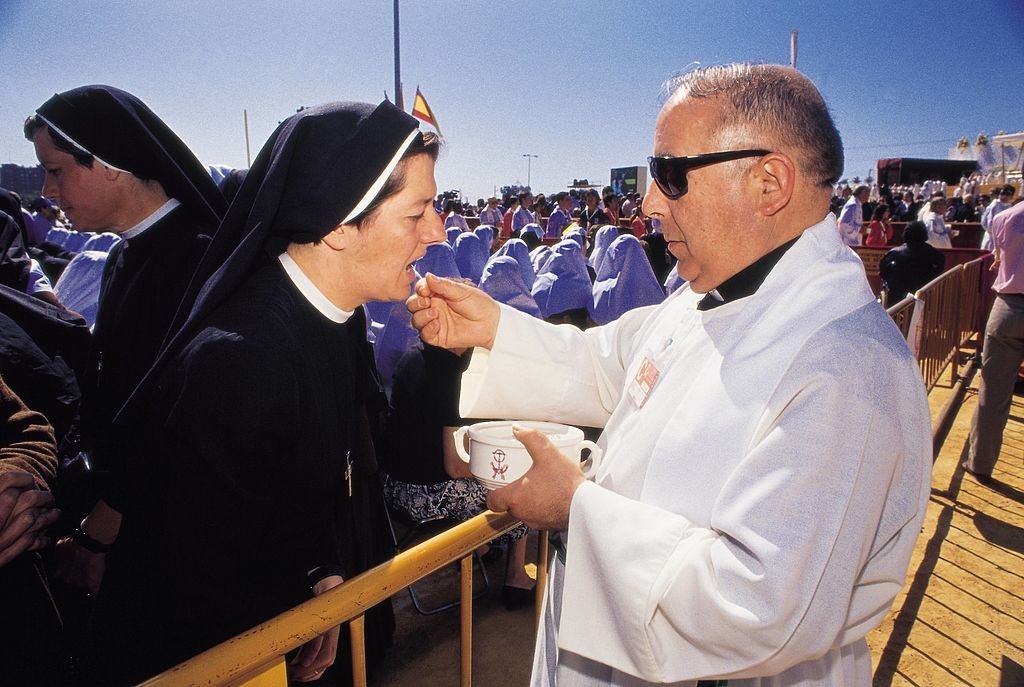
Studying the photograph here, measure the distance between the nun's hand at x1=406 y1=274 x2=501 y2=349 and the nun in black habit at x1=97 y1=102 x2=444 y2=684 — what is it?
0.19 metres

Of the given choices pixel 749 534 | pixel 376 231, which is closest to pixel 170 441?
pixel 376 231

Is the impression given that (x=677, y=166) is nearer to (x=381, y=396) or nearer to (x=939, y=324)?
(x=381, y=396)

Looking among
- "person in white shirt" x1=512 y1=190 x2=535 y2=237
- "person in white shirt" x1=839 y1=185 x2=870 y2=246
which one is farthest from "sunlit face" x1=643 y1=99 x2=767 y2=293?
"person in white shirt" x1=512 y1=190 x2=535 y2=237

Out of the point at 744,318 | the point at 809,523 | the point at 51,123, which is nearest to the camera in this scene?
the point at 809,523

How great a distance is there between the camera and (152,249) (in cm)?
269

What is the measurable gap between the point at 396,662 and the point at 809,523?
131 inches

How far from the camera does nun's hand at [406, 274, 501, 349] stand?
211cm

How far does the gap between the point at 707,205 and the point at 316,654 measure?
1777mm

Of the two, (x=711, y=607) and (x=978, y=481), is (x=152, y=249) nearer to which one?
(x=711, y=607)

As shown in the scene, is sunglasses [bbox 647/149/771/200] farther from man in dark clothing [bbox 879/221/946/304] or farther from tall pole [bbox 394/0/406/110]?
tall pole [bbox 394/0/406/110]

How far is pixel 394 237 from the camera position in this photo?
72.7 inches

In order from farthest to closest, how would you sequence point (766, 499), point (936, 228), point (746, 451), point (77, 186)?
point (936, 228) → point (77, 186) → point (746, 451) → point (766, 499)

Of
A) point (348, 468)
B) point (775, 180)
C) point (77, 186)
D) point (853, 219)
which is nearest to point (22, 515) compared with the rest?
point (348, 468)

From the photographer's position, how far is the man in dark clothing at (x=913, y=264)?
8.97 m
